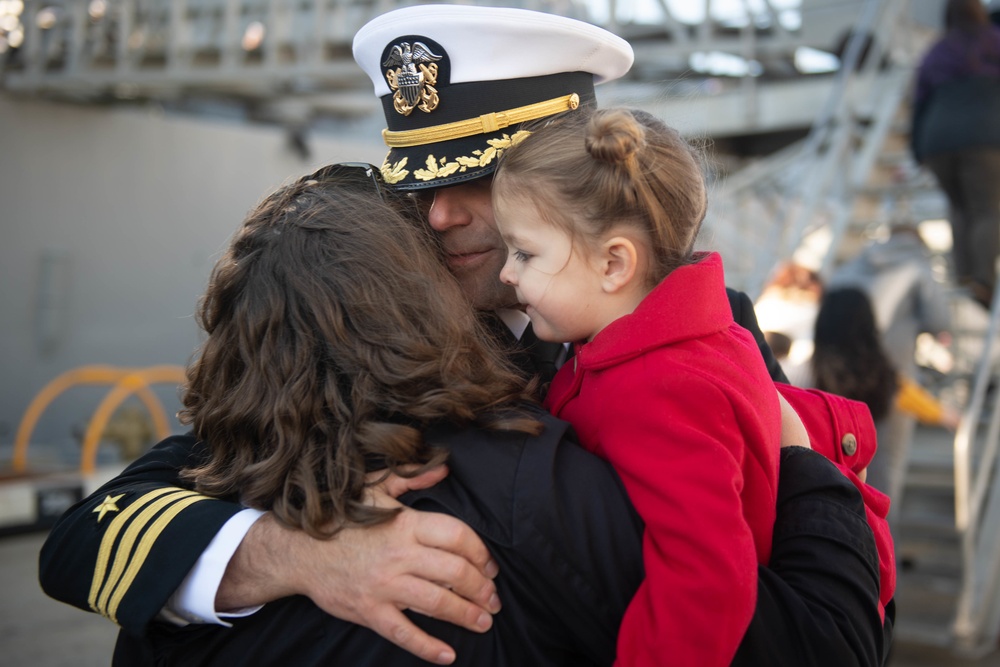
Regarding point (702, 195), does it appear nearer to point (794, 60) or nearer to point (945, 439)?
point (945, 439)

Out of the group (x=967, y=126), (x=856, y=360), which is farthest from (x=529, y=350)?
(x=967, y=126)

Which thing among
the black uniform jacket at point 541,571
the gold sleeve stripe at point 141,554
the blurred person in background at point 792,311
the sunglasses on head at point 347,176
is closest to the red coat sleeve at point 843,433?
the black uniform jacket at point 541,571

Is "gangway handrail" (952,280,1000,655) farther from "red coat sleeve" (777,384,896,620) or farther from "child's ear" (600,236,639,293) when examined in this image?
"child's ear" (600,236,639,293)

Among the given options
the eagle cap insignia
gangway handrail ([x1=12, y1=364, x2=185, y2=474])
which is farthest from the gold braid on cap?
gangway handrail ([x1=12, y1=364, x2=185, y2=474])

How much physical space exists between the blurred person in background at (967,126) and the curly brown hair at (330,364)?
3782mm

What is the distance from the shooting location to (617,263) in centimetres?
139

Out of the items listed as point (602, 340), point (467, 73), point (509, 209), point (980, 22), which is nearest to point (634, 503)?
point (602, 340)

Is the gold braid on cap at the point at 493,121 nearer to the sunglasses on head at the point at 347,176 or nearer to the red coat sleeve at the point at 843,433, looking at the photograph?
the sunglasses on head at the point at 347,176

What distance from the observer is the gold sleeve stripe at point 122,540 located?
4.56 ft

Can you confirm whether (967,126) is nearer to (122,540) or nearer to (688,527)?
(688,527)

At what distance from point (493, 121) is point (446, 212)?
18 cm

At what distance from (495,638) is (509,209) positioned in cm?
60

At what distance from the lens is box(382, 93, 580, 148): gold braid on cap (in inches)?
66.1

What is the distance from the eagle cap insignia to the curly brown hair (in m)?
0.33
